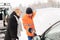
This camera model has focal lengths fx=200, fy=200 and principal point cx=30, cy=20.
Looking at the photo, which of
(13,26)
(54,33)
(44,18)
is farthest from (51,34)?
(44,18)

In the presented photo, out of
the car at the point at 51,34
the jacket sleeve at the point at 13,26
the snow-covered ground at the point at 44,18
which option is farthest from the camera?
the snow-covered ground at the point at 44,18

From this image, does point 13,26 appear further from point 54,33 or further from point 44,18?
point 54,33

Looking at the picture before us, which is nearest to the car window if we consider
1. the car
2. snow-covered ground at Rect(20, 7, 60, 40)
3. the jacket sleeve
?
the car

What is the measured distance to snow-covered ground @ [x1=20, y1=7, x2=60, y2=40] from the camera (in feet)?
24.8

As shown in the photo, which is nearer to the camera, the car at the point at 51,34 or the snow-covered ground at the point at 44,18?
the car at the point at 51,34

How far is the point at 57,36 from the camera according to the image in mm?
3781

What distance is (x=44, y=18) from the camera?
8078 millimetres

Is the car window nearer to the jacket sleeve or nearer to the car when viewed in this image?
the car

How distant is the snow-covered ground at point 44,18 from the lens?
298 inches

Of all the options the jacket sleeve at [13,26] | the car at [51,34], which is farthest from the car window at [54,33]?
the jacket sleeve at [13,26]

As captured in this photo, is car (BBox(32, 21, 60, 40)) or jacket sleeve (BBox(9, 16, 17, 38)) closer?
car (BBox(32, 21, 60, 40))

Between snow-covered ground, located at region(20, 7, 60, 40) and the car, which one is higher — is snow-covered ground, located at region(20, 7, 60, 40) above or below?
below

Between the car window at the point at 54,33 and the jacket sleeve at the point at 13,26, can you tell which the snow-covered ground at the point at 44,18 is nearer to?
the jacket sleeve at the point at 13,26

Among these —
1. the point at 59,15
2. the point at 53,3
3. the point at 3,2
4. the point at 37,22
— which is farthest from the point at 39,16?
the point at 3,2
